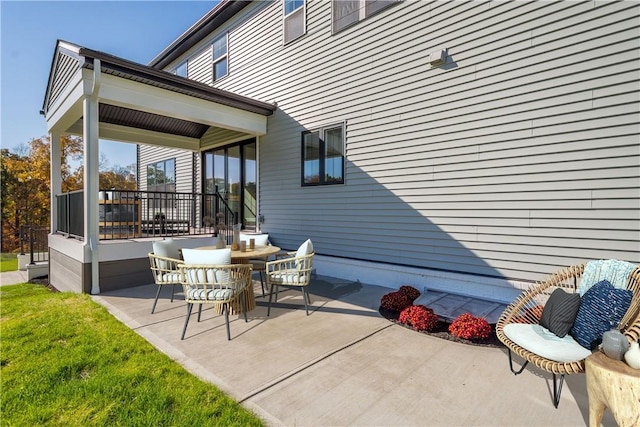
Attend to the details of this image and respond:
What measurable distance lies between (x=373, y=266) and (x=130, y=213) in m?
5.31

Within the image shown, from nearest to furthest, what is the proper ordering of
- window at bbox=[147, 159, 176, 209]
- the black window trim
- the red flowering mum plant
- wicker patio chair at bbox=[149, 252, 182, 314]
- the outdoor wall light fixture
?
the red flowering mum plant, wicker patio chair at bbox=[149, 252, 182, 314], the outdoor wall light fixture, the black window trim, window at bbox=[147, 159, 176, 209]

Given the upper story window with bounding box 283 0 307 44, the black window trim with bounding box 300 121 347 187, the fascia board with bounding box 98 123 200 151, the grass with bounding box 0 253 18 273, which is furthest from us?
the grass with bounding box 0 253 18 273

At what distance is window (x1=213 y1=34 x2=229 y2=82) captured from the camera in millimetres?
9047

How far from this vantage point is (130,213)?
6688 mm

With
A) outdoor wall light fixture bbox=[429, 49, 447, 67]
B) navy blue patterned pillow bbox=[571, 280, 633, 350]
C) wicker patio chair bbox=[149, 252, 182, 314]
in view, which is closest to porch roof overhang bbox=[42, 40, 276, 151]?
wicker patio chair bbox=[149, 252, 182, 314]

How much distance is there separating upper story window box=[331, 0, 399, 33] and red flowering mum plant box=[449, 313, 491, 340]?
5.30 meters

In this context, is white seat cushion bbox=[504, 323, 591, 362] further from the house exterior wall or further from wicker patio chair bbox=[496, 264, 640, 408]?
the house exterior wall

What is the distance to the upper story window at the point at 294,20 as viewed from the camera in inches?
271

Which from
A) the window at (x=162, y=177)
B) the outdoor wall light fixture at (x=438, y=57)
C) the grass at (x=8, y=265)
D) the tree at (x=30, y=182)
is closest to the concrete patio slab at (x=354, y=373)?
the outdoor wall light fixture at (x=438, y=57)

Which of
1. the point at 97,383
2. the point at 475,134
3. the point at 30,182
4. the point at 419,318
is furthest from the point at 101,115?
the point at 30,182

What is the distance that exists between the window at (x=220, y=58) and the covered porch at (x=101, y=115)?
8.91 ft

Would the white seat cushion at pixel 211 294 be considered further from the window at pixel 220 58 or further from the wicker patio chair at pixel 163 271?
the window at pixel 220 58

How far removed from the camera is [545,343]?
2262 millimetres

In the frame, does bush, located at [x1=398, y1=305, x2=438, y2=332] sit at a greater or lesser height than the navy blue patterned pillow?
lesser
